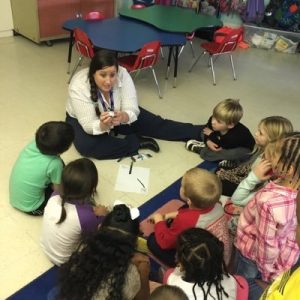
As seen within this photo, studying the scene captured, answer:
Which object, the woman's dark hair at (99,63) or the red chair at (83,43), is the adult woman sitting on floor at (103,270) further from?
the red chair at (83,43)

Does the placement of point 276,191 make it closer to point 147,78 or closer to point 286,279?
point 286,279

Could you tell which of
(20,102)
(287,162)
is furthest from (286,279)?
(20,102)

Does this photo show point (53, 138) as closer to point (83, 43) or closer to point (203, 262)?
point (203, 262)

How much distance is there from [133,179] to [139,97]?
1.43 meters

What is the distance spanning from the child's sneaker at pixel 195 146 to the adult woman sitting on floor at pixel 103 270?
1.70m

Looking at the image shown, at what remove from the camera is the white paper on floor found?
268 centimetres

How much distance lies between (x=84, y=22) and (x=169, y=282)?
3.30m

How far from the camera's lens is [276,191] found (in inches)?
65.1

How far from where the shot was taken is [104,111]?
291cm

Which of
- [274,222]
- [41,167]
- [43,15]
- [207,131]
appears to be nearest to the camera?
[274,222]

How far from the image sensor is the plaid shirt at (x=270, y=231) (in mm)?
1626

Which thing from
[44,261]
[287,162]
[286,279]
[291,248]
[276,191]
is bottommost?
[44,261]

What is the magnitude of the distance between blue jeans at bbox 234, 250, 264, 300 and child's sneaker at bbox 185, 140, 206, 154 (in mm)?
1285

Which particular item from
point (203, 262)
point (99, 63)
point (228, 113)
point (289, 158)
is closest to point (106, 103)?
point (99, 63)
